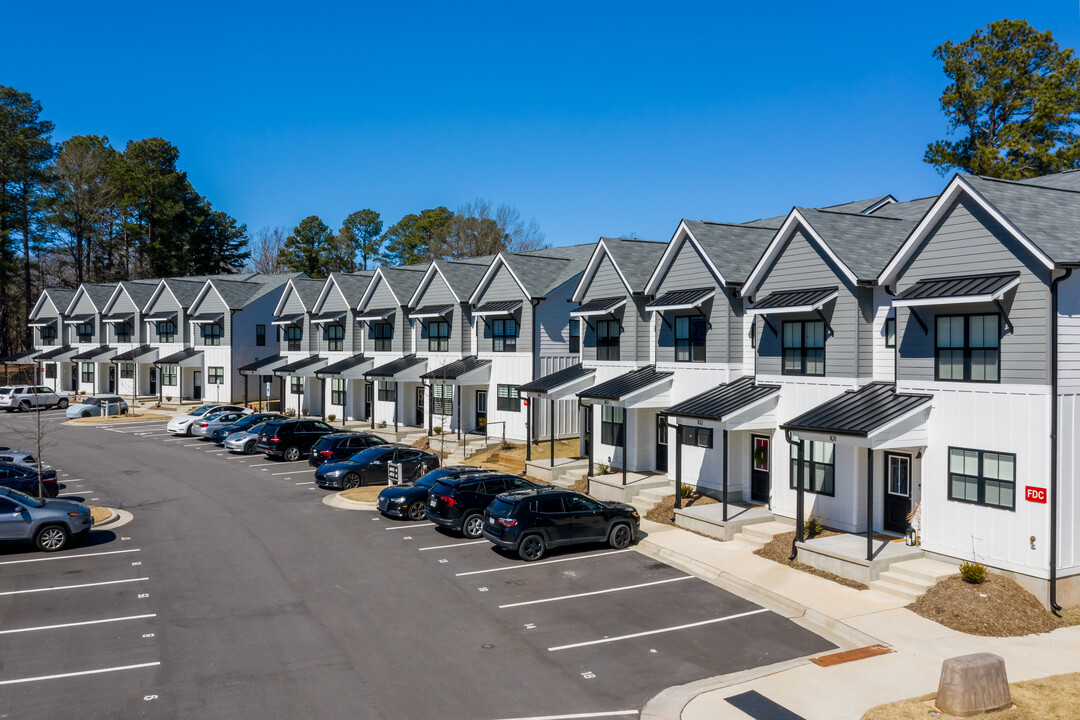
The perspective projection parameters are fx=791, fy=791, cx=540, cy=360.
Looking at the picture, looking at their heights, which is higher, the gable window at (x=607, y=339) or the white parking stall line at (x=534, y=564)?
the gable window at (x=607, y=339)

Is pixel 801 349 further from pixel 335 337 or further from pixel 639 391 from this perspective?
pixel 335 337

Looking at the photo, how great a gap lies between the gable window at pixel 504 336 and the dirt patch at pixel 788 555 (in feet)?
62.1

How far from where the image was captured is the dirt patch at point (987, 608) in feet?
49.2

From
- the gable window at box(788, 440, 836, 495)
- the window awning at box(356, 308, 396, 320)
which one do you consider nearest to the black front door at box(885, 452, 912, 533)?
the gable window at box(788, 440, 836, 495)

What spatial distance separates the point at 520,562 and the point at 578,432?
16536mm

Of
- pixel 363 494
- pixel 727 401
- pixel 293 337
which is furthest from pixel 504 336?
pixel 293 337

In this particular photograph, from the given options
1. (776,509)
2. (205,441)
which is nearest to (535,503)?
(776,509)

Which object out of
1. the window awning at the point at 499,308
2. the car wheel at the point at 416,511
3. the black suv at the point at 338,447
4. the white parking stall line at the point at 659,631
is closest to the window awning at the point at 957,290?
the white parking stall line at the point at 659,631

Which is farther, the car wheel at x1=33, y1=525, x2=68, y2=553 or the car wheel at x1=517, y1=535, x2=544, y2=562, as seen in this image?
the car wheel at x1=33, y1=525, x2=68, y2=553

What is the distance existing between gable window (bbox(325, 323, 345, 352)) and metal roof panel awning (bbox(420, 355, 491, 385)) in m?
12.0

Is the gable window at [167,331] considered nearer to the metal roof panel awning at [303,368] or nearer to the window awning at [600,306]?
the metal roof panel awning at [303,368]

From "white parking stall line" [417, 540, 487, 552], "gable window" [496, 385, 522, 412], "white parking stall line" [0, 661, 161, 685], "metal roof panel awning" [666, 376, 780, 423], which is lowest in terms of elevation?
"white parking stall line" [417, 540, 487, 552]

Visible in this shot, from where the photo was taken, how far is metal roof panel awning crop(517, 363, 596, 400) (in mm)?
30172

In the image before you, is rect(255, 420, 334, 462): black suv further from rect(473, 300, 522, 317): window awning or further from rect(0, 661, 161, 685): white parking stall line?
rect(0, 661, 161, 685): white parking stall line
